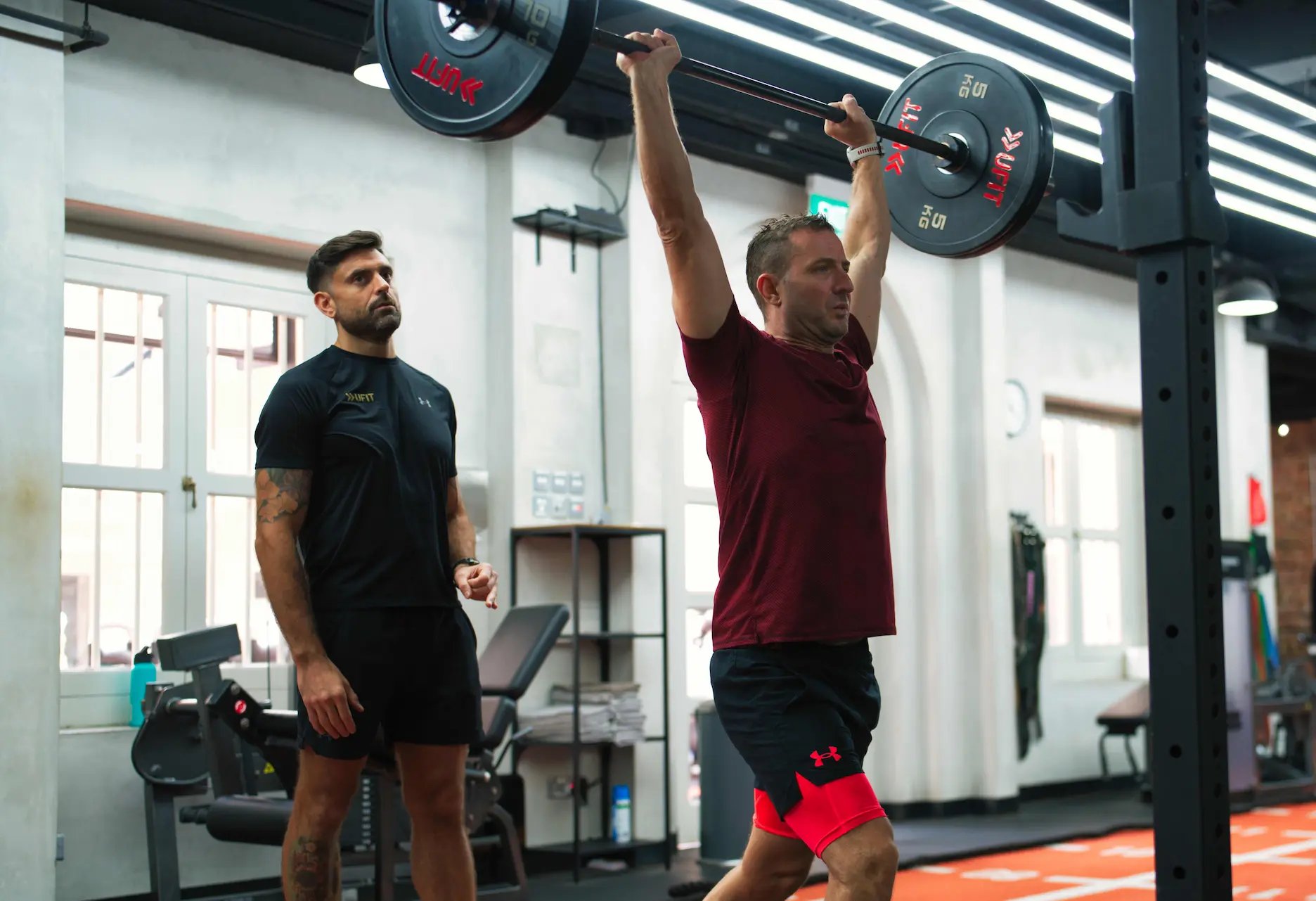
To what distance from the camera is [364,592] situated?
268 cm

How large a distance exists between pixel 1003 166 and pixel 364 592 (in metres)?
1.42

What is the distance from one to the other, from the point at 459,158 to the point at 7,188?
2035mm

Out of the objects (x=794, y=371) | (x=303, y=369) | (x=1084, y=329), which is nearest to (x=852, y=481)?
(x=794, y=371)

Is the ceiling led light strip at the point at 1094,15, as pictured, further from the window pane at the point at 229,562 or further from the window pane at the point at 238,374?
the window pane at the point at 229,562

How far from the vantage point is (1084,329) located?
858cm

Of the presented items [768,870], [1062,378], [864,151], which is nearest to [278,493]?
[768,870]

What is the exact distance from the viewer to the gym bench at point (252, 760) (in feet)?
12.0

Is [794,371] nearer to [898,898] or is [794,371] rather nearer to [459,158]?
[898,898]

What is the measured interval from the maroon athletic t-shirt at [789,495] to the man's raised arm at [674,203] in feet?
0.14

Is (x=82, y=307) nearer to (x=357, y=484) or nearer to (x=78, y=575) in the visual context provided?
(x=78, y=575)

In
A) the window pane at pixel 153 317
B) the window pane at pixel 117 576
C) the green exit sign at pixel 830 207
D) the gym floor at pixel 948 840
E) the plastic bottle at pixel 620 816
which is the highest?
the green exit sign at pixel 830 207

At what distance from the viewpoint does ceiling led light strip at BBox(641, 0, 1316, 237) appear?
459 centimetres

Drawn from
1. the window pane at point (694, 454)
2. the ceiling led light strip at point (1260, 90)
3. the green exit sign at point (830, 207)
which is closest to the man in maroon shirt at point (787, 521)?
the ceiling led light strip at point (1260, 90)

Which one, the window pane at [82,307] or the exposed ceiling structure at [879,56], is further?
the exposed ceiling structure at [879,56]
